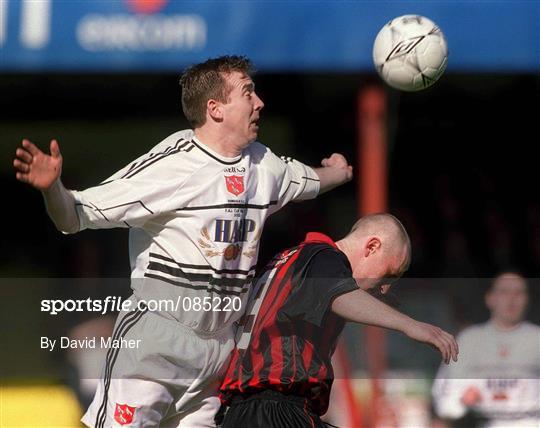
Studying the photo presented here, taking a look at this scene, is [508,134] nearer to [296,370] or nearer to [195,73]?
[195,73]

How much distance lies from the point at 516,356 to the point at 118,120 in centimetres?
226

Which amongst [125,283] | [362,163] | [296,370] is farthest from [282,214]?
[296,370]

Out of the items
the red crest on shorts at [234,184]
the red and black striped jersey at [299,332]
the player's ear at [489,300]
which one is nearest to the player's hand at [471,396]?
the player's ear at [489,300]

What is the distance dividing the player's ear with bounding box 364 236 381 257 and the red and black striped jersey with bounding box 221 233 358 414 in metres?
0.22

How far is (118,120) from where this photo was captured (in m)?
5.21

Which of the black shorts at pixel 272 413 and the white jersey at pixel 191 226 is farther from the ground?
the white jersey at pixel 191 226

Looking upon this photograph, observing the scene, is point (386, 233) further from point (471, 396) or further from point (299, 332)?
point (471, 396)

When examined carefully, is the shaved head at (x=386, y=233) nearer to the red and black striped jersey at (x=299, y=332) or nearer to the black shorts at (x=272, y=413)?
the red and black striped jersey at (x=299, y=332)

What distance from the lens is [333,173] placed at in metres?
4.17

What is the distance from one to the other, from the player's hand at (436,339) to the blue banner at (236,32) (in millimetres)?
1929

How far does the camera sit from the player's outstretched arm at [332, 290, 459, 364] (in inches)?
130

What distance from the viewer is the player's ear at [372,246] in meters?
3.76

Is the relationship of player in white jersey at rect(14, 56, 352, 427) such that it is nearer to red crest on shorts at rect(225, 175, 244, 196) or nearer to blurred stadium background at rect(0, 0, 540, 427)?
red crest on shorts at rect(225, 175, 244, 196)

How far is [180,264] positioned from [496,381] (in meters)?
1.99
